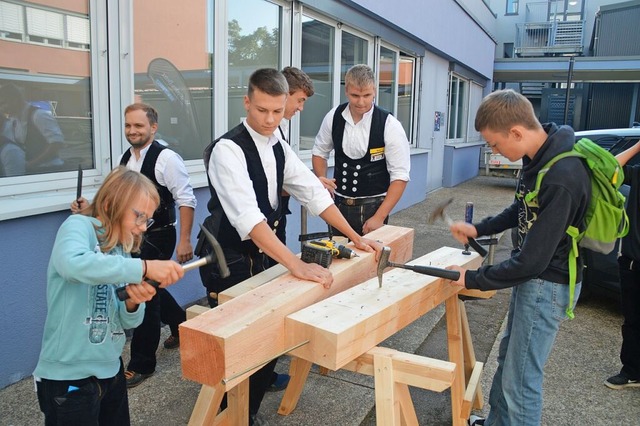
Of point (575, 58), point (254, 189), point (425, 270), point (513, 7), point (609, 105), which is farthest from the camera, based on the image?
point (513, 7)

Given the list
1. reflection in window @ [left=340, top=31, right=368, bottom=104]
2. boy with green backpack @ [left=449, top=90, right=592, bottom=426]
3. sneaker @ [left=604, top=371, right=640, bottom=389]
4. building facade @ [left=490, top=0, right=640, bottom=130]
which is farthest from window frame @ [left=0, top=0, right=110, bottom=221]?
building facade @ [left=490, top=0, right=640, bottom=130]

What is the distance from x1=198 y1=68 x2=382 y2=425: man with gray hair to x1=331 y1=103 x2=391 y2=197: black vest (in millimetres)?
1171

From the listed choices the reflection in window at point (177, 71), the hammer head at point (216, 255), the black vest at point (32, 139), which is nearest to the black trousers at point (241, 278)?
the hammer head at point (216, 255)

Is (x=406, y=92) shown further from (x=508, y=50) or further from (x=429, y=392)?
(x=508, y=50)

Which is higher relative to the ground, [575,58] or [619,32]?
[619,32]

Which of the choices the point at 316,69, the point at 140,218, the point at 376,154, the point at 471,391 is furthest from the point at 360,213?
the point at 316,69

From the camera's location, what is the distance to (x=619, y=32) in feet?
70.1

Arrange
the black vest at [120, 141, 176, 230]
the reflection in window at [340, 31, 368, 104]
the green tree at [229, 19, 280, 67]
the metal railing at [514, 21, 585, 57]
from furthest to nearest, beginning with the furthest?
the metal railing at [514, 21, 585, 57], the reflection in window at [340, 31, 368, 104], the green tree at [229, 19, 280, 67], the black vest at [120, 141, 176, 230]

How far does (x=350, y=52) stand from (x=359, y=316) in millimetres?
6483

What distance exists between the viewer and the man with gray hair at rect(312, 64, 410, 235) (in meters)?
3.79

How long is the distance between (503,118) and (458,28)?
11480 mm

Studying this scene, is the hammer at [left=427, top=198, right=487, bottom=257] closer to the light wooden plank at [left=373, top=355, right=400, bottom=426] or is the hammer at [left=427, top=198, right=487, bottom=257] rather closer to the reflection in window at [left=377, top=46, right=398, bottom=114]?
the light wooden plank at [left=373, top=355, right=400, bottom=426]

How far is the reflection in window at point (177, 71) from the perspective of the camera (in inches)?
165

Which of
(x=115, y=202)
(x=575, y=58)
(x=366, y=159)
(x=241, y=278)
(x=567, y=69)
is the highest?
(x=575, y=58)
